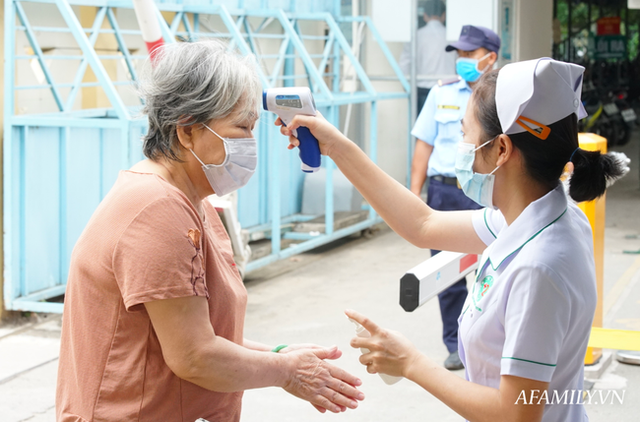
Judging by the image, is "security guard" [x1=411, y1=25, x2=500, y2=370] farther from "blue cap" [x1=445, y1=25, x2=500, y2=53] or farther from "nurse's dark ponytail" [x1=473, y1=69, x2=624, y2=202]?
"nurse's dark ponytail" [x1=473, y1=69, x2=624, y2=202]

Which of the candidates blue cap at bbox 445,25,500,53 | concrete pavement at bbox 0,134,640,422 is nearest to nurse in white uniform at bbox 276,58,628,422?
concrete pavement at bbox 0,134,640,422

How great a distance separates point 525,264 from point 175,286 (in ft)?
2.48

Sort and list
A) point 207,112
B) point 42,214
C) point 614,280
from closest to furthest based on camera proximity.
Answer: point 207,112 → point 42,214 → point 614,280

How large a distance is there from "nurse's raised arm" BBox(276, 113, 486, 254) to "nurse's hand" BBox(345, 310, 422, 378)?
1.78 feet

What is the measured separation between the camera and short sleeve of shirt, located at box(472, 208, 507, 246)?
2227mm

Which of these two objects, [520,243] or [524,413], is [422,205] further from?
[524,413]

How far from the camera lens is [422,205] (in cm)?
237

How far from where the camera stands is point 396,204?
2.34 m

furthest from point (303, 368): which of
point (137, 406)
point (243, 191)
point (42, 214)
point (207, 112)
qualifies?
point (243, 191)

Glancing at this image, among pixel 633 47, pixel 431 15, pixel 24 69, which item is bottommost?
pixel 24 69

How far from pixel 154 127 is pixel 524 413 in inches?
43.6

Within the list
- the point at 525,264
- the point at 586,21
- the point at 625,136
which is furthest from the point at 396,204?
the point at 586,21

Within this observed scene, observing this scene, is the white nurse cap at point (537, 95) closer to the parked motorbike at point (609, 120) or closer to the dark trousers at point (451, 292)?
the dark trousers at point (451, 292)

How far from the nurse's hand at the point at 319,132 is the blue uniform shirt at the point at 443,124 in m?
2.32
